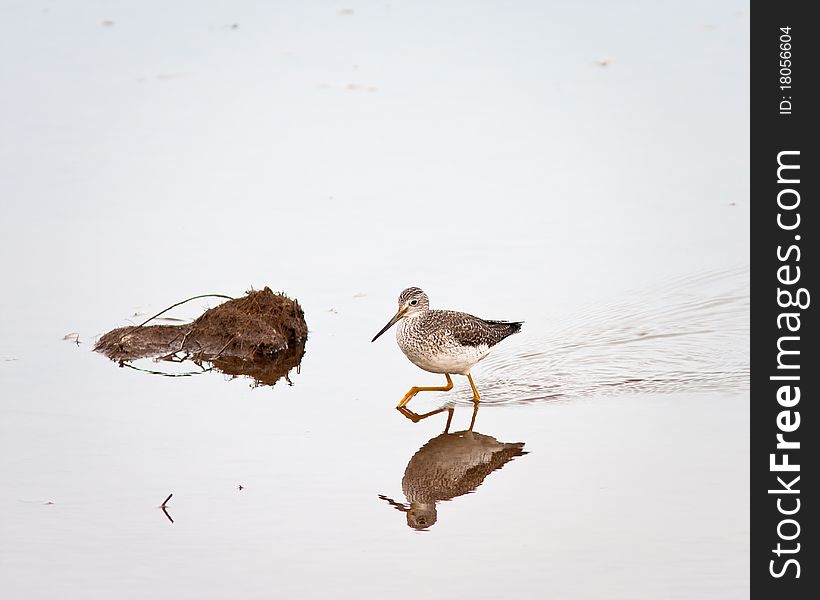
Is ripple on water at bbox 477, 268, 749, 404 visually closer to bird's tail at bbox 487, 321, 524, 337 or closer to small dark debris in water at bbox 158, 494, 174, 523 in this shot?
bird's tail at bbox 487, 321, 524, 337

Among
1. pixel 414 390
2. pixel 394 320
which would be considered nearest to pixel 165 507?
pixel 414 390

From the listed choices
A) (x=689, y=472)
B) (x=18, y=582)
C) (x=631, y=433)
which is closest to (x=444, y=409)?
(x=631, y=433)

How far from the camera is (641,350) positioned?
11273mm

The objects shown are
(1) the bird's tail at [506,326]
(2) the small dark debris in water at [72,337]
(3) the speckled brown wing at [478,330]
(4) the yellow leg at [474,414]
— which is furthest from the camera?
(2) the small dark debris in water at [72,337]

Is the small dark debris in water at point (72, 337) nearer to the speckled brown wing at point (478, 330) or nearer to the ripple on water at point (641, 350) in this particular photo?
the speckled brown wing at point (478, 330)

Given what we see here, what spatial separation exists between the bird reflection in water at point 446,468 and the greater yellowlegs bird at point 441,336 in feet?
1.94

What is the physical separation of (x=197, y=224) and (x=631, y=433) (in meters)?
6.01

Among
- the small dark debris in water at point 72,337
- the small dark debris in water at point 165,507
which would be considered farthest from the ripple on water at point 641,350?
the small dark debris in water at point 72,337

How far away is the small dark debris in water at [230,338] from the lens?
1107 centimetres

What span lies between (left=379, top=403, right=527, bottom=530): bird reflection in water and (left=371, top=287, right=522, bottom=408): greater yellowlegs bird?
1.94 feet

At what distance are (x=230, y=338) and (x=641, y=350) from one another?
3578 millimetres

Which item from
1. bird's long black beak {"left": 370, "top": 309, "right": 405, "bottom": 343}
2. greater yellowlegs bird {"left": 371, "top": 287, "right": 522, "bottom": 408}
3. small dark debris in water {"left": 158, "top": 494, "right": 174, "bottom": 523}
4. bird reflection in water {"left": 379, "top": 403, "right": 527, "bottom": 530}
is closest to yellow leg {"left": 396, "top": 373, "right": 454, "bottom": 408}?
greater yellowlegs bird {"left": 371, "top": 287, "right": 522, "bottom": 408}

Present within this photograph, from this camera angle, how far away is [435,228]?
13.5m

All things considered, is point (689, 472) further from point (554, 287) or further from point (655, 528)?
point (554, 287)
